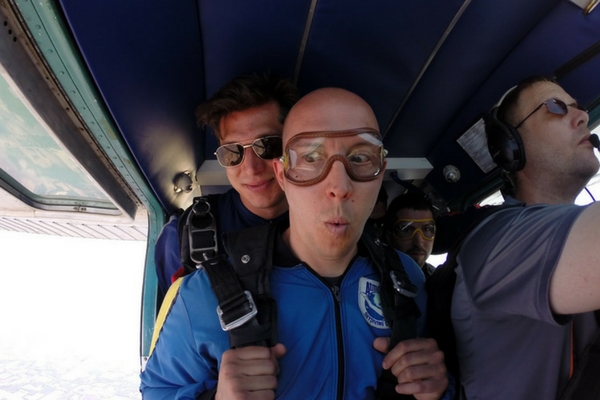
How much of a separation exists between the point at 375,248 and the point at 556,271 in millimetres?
588

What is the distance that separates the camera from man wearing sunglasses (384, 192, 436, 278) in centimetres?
224

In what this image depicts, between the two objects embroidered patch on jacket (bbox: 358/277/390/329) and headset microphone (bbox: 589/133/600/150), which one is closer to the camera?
embroidered patch on jacket (bbox: 358/277/390/329)

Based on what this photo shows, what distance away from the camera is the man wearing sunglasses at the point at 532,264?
811 mm

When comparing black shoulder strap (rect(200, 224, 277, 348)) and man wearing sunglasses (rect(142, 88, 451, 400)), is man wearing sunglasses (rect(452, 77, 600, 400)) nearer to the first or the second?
man wearing sunglasses (rect(142, 88, 451, 400))

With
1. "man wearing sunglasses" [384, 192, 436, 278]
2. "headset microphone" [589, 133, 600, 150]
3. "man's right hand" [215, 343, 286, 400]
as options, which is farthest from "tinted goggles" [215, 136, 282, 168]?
"headset microphone" [589, 133, 600, 150]

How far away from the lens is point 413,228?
225cm

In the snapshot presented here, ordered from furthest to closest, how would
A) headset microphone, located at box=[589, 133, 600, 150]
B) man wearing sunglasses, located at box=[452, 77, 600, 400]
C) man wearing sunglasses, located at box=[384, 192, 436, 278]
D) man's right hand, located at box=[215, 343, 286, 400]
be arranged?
man wearing sunglasses, located at box=[384, 192, 436, 278] → headset microphone, located at box=[589, 133, 600, 150] → man's right hand, located at box=[215, 343, 286, 400] → man wearing sunglasses, located at box=[452, 77, 600, 400]

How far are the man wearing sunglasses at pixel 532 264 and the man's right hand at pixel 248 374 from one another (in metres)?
0.64

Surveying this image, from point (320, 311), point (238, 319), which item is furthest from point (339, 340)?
point (238, 319)

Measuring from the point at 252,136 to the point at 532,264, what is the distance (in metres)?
1.20

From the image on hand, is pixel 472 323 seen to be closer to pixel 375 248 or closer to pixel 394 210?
pixel 375 248

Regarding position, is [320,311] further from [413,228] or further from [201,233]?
[413,228]

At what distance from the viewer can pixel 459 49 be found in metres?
1.62

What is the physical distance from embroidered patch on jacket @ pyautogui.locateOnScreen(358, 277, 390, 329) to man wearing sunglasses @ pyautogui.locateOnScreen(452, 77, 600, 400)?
248 millimetres
